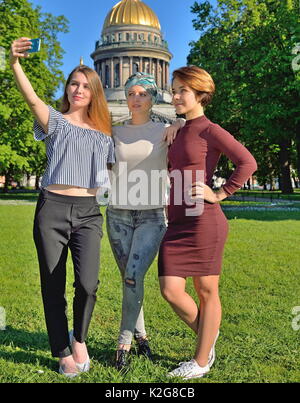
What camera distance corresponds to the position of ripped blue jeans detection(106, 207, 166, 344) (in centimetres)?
399

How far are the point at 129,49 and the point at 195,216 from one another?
77900 mm

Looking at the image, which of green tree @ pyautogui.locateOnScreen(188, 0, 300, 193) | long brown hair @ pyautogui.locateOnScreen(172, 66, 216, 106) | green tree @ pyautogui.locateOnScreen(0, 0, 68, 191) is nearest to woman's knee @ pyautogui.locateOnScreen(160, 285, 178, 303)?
long brown hair @ pyautogui.locateOnScreen(172, 66, 216, 106)

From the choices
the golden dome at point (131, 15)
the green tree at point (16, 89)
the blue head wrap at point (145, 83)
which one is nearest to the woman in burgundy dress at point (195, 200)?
the blue head wrap at point (145, 83)

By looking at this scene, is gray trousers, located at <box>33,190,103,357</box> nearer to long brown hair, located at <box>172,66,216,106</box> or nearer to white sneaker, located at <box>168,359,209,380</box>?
white sneaker, located at <box>168,359,209,380</box>

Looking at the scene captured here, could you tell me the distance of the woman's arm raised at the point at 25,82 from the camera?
139 inches

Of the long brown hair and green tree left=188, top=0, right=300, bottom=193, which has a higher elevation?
green tree left=188, top=0, right=300, bottom=193

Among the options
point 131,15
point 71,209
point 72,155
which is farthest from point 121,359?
point 131,15

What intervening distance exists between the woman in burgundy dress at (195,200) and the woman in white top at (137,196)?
0.58 feet

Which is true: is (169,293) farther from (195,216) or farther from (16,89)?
(16,89)

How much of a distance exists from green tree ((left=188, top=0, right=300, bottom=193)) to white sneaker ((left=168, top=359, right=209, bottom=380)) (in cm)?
1837

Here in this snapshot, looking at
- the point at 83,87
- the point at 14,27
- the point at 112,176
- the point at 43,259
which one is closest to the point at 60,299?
the point at 43,259

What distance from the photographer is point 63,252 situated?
3.87 m

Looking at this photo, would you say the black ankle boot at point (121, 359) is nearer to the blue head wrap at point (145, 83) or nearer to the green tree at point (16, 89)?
the blue head wrap at point (145, 83)
